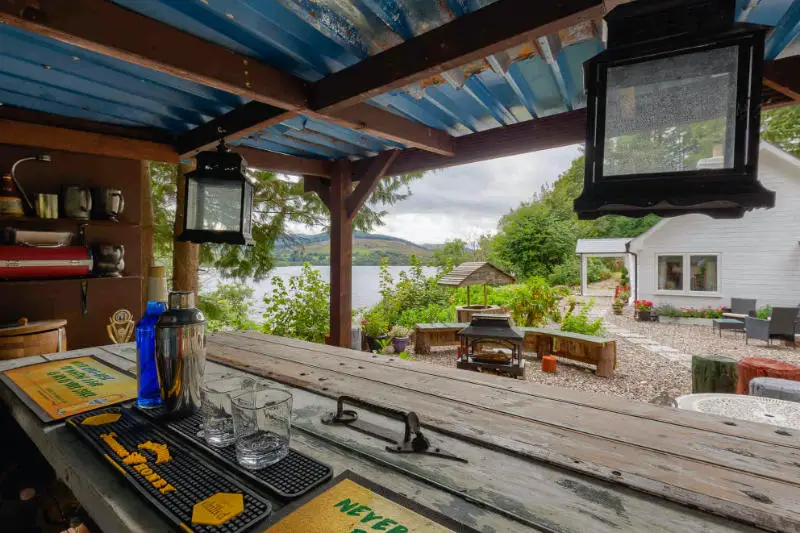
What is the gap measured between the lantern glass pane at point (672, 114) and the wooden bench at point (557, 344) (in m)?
4.23

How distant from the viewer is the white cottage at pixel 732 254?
25.4 feet

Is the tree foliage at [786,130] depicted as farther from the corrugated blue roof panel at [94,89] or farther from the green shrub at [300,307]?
the corrugated blue roof panel at [94,89]

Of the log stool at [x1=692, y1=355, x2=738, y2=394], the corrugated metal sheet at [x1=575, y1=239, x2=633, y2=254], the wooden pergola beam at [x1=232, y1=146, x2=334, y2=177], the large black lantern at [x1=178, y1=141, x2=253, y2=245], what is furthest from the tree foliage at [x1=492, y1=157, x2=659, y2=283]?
the large black lantern at [x1=178, y1=141, x2=253, y2=245]

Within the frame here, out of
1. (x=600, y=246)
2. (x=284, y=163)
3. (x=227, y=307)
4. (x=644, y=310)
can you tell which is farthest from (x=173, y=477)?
(x=600, y=246)

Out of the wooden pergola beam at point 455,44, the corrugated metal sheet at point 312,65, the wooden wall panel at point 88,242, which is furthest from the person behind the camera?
the wooden wall panel at point 88,242

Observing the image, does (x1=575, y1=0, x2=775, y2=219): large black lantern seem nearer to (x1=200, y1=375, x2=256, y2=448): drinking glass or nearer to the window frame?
(x1=200, y1=375, x2=256, y2=448): drinking glass

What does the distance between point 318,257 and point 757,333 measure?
23.9 feet

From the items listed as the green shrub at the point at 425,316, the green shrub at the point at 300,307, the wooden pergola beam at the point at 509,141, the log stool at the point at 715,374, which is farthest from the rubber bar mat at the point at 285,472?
the green shrub at the point at 425,316

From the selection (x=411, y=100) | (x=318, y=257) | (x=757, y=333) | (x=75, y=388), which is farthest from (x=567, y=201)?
(x=75, y=388)

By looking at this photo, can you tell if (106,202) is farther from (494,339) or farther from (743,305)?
(743,305)

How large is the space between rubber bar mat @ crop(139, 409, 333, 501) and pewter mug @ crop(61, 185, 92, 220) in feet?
9.81

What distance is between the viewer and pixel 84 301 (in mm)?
3205

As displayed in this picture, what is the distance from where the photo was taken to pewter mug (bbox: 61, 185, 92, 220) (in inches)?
116

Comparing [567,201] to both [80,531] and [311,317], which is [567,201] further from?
[80,531]
